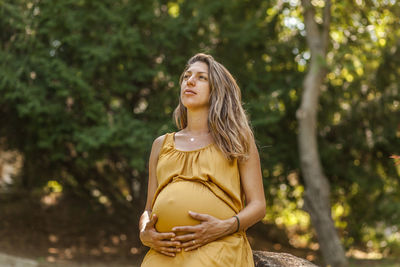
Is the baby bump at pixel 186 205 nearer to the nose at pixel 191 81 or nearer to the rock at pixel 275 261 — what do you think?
the nose at pixel 191 81

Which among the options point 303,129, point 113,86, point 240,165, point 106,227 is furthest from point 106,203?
point 240,165

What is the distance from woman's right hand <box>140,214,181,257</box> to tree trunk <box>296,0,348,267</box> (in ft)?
17.8

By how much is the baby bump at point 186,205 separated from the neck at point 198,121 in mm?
348

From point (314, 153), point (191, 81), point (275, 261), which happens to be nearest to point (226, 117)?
point (191, 81)


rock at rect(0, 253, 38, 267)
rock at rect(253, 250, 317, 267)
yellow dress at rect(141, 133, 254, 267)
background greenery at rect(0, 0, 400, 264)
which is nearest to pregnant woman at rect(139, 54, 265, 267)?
yellow dress at rect(141, 133, 254, 267)

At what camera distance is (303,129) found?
7.89 meters

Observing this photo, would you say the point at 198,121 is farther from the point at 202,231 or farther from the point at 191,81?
the point at 202,231

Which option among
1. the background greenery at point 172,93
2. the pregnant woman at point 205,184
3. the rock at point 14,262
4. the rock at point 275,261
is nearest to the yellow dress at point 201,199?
the pregnant woman at point 205,184

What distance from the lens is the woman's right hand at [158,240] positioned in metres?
2.49

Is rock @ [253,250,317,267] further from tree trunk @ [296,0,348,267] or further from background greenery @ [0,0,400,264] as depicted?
tree trunk @ [296,0,348,267]

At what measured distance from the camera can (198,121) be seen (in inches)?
111

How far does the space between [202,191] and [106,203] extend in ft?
25.5

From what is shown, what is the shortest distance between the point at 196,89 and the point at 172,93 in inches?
215

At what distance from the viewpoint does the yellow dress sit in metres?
2.48
